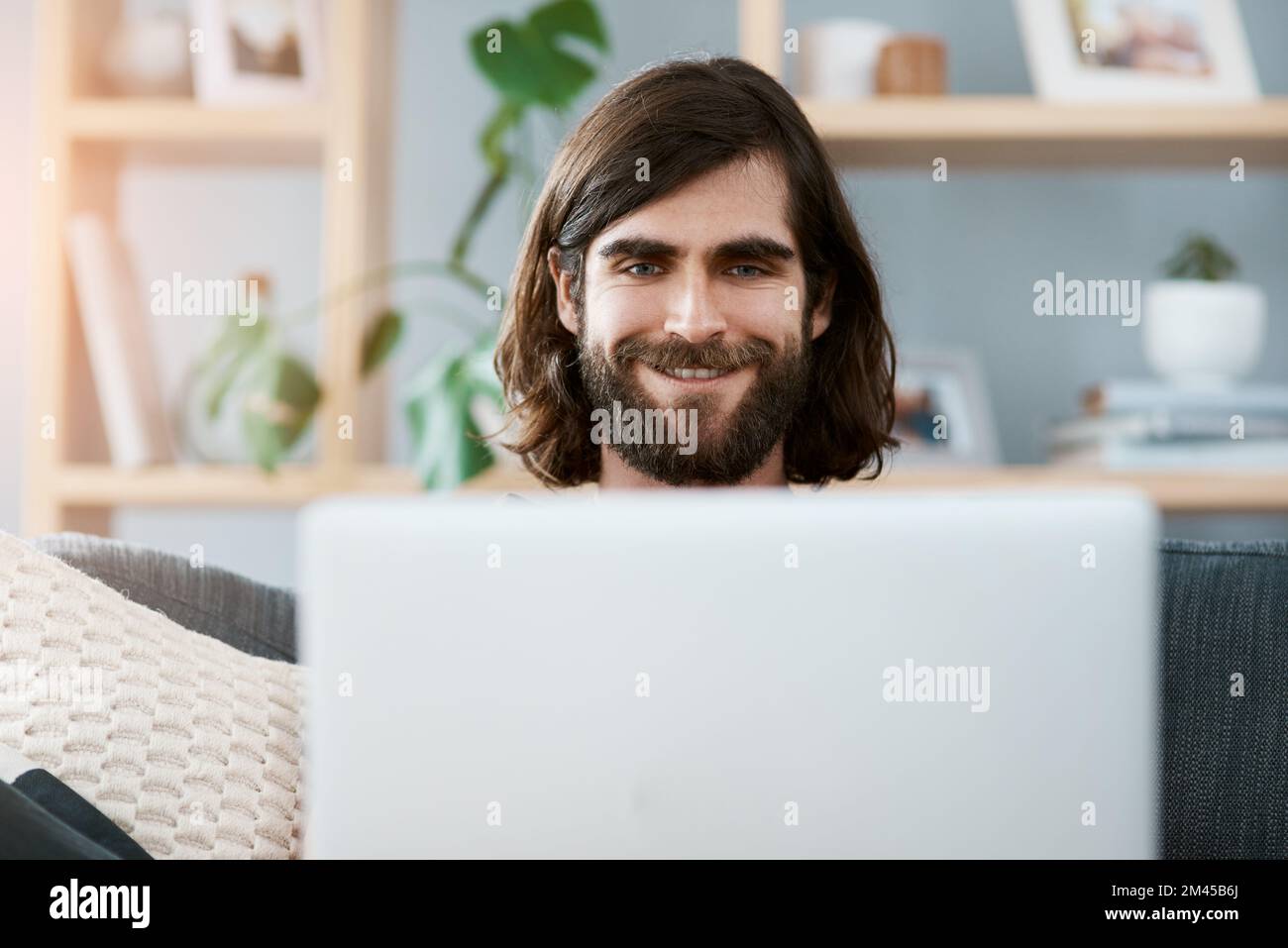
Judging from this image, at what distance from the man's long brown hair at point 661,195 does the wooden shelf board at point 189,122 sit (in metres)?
0.80

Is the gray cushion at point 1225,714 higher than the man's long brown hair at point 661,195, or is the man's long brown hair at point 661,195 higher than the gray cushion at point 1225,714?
the man's long brown hair at point 661,195

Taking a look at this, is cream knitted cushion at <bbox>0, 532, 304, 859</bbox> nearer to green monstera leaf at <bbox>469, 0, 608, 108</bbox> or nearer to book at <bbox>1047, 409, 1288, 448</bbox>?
green monstera leaf at <bbox>469, 0, 608, 108</bbox>

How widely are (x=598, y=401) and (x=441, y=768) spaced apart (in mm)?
927

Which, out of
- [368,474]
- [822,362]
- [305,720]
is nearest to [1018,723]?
[305,720]

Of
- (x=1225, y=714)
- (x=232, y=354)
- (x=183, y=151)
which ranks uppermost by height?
(x=183, y=151)

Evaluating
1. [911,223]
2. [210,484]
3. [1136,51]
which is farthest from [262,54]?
[1136,51]

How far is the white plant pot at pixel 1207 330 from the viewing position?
88.2 inches

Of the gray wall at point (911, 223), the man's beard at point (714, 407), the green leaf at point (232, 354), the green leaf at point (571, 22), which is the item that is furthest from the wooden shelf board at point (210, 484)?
the man's beard at point (714, 407)

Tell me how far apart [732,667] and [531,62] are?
5.63 feet

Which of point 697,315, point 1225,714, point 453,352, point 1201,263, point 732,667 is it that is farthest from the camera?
point 1201,263

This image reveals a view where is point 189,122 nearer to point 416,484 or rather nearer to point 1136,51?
point 416,484

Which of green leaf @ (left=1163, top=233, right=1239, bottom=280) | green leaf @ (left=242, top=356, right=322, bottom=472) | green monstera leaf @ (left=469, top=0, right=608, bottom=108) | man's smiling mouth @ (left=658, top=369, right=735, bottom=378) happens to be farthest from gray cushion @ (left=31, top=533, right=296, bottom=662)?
green leaf @ (left=1163, top=233, right=1239, bottom=280)

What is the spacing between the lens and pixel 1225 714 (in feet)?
4.43

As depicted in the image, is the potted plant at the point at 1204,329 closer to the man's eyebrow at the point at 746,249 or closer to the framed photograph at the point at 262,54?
the man's eyebrow at the point at 746,249
